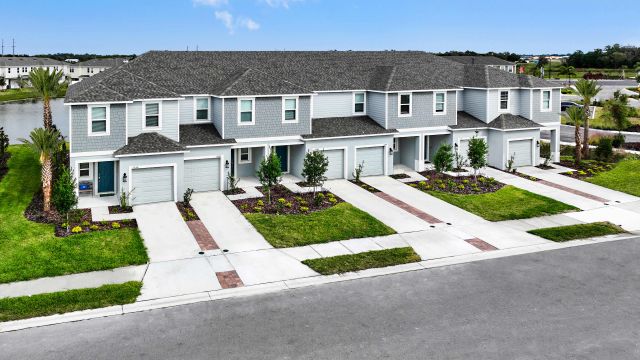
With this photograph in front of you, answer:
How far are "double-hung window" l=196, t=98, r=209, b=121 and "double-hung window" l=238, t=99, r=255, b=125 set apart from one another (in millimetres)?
2564

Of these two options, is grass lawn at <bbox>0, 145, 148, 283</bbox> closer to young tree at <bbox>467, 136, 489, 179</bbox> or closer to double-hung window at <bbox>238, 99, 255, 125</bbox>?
double-hung window at <bbox>238, 99, 255, 125</bbox>

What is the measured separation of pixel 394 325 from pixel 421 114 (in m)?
22.1

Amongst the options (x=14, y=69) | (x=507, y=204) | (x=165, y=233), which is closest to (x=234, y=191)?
(x=165, y=233)

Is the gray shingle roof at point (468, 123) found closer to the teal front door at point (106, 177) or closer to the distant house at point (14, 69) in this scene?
the teal front door at point (106, 177)

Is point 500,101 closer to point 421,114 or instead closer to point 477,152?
point 421,114

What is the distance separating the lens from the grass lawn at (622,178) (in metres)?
31.2

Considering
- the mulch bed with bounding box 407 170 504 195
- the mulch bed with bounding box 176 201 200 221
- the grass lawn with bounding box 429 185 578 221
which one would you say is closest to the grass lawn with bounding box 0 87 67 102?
the mulch bed with bounding box 176 201 200 221

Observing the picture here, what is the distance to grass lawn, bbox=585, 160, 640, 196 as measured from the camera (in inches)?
1228

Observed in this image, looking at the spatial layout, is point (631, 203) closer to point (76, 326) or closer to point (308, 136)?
point (308, 136)

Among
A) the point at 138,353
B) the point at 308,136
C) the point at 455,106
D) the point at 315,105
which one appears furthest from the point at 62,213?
the point at 455,106

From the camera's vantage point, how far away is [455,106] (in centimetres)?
3575

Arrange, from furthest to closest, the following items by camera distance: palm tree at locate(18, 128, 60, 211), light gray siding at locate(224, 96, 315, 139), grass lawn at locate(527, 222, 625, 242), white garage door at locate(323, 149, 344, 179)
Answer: white garage door at locate(323, 149, 344, 179) → light gray siding at locate(224, 96, 315, 139) → palm tree at locate(18, 128, 60, 211) → grass lawn at locate(527, 222, 625, 242)

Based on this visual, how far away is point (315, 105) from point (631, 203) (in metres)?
18.0

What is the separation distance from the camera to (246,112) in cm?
3031
